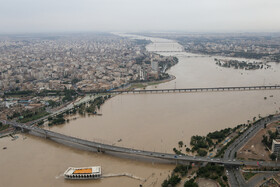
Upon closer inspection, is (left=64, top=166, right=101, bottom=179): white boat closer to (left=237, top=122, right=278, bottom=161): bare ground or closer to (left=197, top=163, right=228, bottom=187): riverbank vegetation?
(left=197, top=163, right=228, bottom=187): riverbank vegetation

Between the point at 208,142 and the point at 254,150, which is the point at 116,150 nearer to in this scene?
the point at 208,142

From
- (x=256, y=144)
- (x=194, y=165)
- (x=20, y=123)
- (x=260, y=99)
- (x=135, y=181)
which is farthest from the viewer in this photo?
(x=260, y=99)

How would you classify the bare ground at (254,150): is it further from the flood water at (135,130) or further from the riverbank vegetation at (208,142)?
the flood water at (135,130)

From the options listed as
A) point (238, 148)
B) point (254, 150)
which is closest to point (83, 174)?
point (238, 148)

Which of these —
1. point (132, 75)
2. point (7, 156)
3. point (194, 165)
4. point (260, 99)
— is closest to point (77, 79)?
point (132, 75)

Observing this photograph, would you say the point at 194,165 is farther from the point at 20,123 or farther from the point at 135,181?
the point at 20,123

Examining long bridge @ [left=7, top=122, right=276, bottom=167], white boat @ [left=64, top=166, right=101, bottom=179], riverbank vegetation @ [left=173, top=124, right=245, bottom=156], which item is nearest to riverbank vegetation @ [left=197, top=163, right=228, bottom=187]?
long bridge @ [left=7, top=122, right=276, bottom=167]
